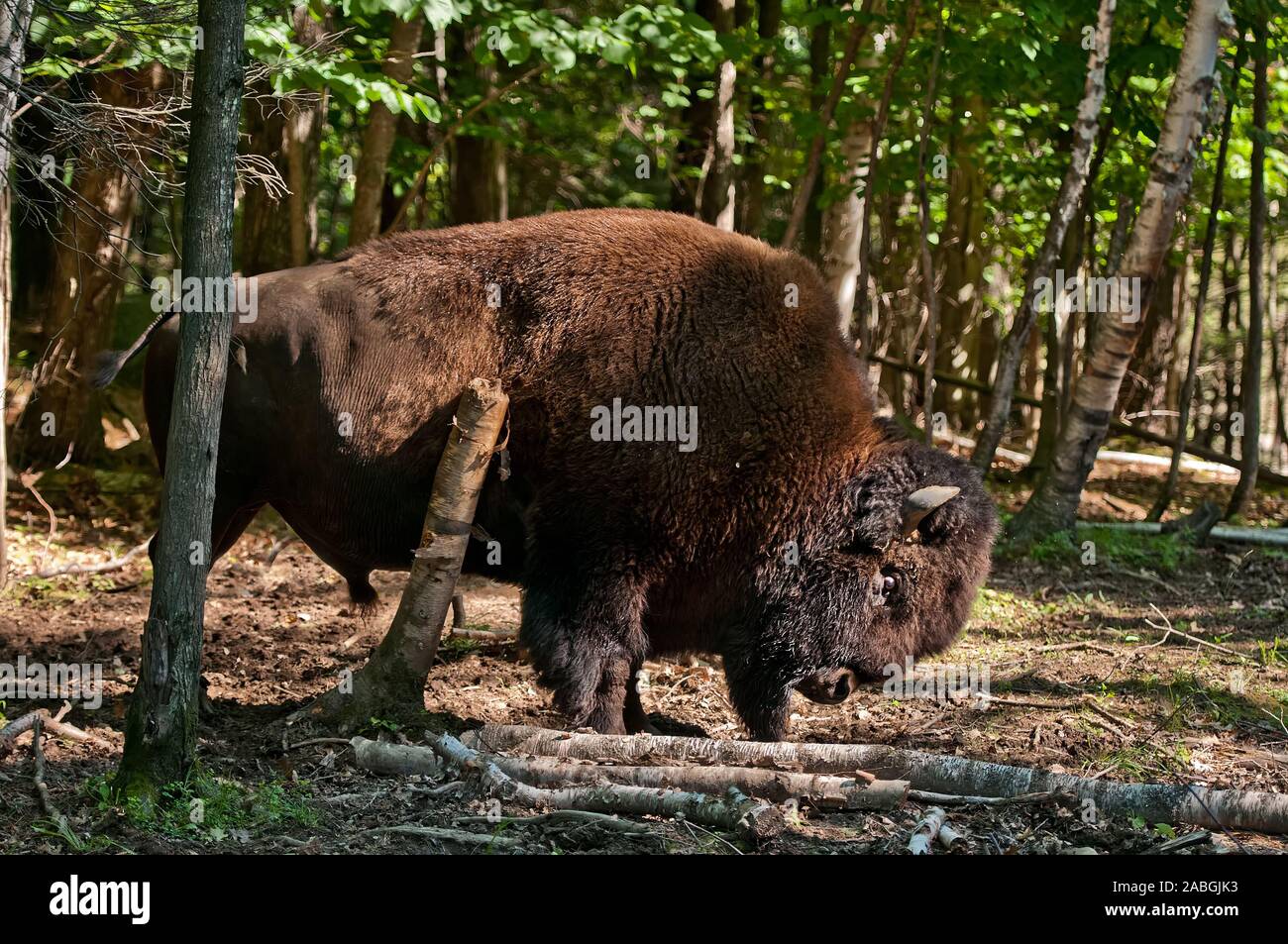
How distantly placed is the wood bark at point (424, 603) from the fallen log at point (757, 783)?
1.18m

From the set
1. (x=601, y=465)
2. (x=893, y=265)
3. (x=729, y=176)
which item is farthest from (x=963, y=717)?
(x=893, y=265)

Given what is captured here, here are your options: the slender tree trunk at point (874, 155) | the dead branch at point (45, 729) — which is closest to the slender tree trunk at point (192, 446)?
the dead branch at point (45, 729)

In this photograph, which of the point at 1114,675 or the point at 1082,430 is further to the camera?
the point at 1082,430

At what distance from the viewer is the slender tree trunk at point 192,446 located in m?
4.18

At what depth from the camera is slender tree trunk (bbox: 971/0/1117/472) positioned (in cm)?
838

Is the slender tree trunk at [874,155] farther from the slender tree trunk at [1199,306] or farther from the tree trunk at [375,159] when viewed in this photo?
the tree trunk at [375,159]

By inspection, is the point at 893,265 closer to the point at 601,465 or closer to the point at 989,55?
the point at 989,55

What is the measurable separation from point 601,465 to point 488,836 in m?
2.00

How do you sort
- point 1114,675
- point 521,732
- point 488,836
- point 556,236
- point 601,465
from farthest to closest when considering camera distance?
point 1114,675, point 556,236, point 601,465, point 521,732, point 488,836

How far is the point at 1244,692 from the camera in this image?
6.04m

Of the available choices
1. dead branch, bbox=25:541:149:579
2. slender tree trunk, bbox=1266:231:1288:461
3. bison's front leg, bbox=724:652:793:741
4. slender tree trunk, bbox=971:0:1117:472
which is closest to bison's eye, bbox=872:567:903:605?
bison's front leg, bbox=724:652:793:741

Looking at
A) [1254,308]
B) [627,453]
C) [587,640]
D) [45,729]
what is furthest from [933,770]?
[1254,308]

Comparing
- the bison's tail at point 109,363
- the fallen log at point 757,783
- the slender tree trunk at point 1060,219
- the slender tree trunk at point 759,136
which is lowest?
the fallen log at point 757,783

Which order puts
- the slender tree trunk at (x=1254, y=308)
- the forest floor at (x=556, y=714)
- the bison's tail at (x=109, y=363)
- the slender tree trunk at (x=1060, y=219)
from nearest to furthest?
the forest floor at (x=556, y=714)
the bison's tail at (x=109, y=363)
the slender tree trunk at (x=1060, y=219)
the slender tree trunk at (x=1254, y=308)
